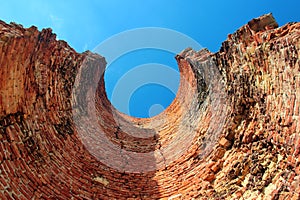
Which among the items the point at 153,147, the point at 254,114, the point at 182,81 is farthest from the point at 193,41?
the point at 254,114

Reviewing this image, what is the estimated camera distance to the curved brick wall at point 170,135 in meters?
4.55

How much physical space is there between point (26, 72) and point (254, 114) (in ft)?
14.9

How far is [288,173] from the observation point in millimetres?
4027

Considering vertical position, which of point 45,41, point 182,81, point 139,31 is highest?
point 139,31

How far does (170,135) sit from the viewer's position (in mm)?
8383

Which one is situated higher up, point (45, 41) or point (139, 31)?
point (139, 31)

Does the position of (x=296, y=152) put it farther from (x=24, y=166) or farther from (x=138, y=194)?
(x=24, y=166)

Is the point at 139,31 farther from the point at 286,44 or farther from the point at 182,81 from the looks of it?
the point at 286,44

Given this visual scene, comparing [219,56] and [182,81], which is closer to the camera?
[219,56]

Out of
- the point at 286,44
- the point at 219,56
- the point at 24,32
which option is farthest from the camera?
the point at 219,56

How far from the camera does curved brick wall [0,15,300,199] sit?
14.9ft

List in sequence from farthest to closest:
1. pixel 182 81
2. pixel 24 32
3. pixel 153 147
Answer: pixel 182 81, pixel 153 147, pixel 24 32

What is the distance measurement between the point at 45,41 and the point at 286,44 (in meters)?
4.84

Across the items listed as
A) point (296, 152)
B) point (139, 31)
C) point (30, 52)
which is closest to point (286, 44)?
point (296, 152)
